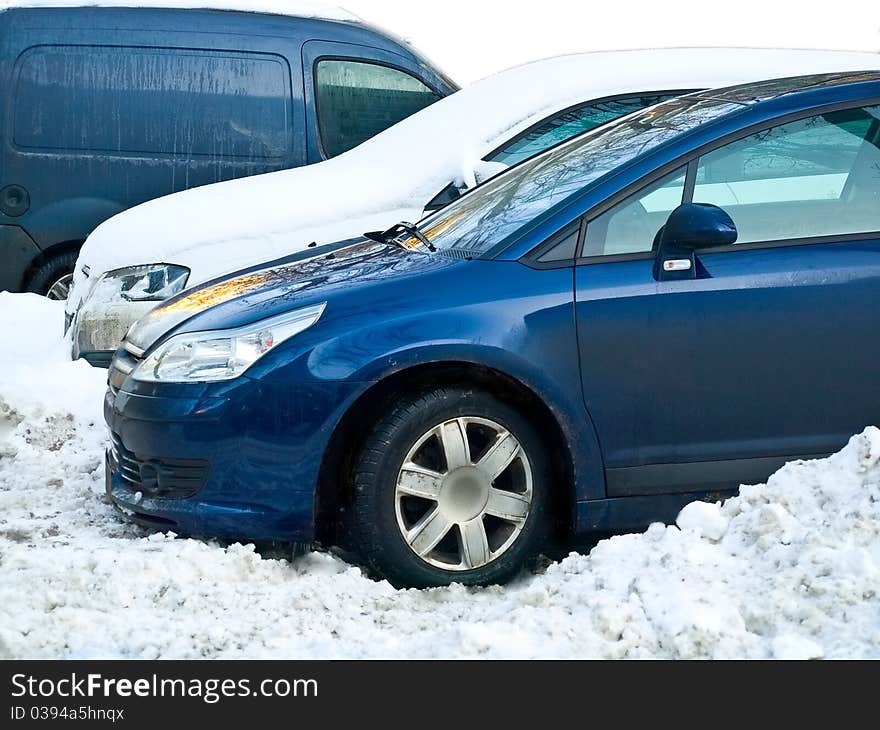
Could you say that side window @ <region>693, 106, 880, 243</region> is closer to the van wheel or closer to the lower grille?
the lower grille

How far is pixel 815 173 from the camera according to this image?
4605 millimetres

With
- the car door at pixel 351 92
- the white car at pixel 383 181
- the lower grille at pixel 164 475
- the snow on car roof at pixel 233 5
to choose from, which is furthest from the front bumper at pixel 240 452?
the snow on car roof at pixel 233 5

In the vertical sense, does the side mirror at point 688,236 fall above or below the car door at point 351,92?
below

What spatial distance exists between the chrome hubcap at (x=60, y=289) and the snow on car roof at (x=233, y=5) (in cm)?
171

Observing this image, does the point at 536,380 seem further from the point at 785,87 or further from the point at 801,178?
the point at 785,87

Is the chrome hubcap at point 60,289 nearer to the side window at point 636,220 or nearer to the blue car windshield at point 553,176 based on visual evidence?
the blue car windshield at point 553,176

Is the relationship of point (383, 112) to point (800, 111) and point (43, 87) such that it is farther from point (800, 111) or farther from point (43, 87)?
point (800, 111)

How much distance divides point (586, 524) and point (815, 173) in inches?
55.8

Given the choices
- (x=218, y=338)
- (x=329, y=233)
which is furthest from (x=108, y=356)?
(x=218, y=338)

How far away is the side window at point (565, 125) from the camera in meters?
6.93

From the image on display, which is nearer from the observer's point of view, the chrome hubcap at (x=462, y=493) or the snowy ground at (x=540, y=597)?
the snowy ground at (x=540, y=597)

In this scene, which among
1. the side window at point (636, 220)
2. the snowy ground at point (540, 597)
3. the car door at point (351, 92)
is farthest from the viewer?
the car door at point (351, 92)

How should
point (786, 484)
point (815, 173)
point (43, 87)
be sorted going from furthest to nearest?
1. point (43, 87)
2. point (815, 173)
3. point (786, 484)
